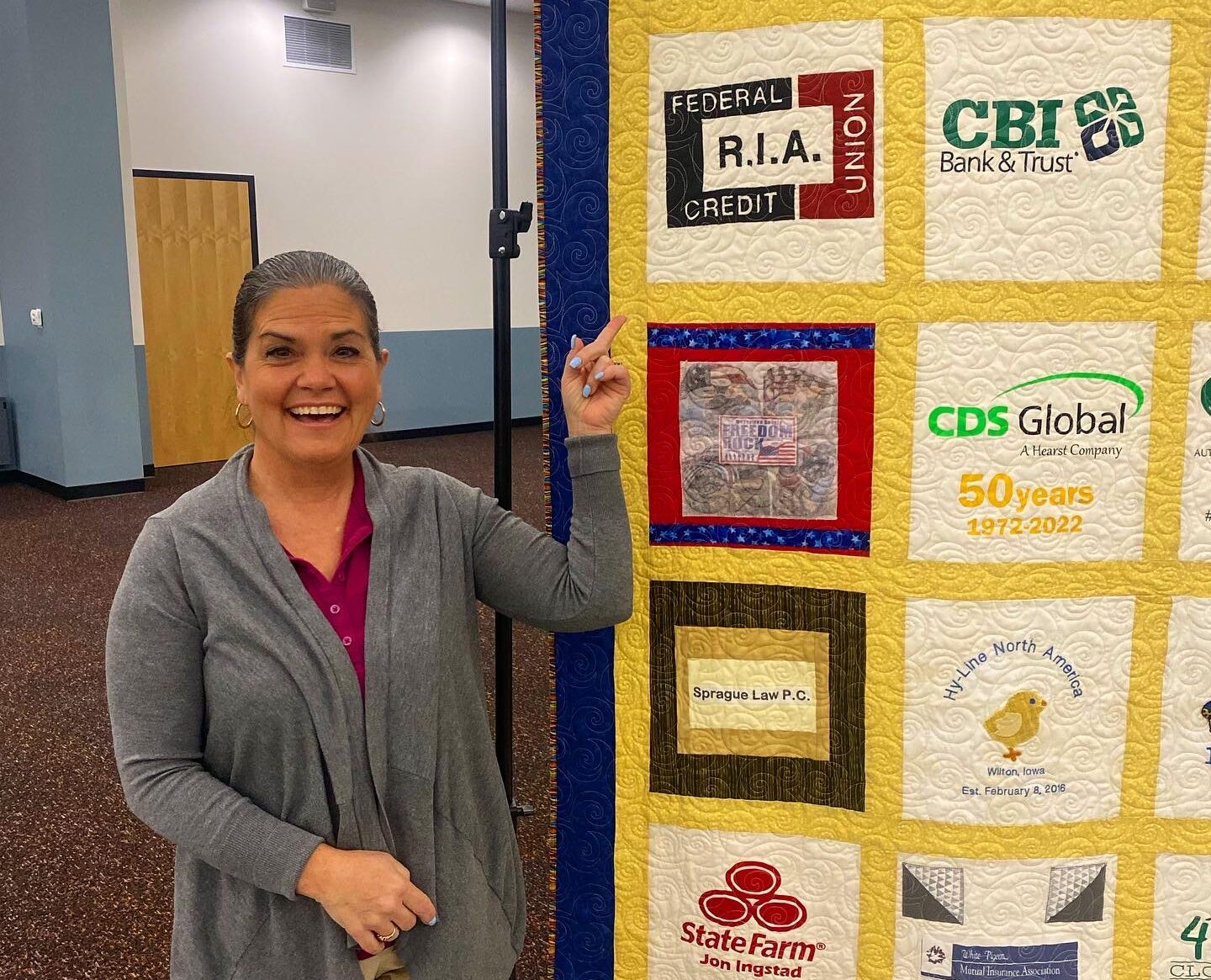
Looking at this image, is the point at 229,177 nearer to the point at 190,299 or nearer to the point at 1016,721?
the point at 190,299

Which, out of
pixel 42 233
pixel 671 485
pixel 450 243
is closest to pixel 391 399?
pixel 450 243

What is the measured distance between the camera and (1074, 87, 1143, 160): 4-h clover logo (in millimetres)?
1330

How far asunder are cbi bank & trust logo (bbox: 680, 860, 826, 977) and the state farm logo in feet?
3.12

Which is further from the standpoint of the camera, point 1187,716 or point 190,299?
point 190,299

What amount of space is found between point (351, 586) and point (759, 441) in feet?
1.98

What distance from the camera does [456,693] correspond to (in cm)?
127

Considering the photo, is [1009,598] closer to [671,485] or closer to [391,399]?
[671,485]

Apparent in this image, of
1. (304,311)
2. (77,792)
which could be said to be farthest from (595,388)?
(77,792)

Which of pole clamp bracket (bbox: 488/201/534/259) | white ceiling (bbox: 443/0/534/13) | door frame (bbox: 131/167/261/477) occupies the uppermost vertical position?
white ceiling (bbox: 443/0/534/13)

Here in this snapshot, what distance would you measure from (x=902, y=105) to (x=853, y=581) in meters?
0.65

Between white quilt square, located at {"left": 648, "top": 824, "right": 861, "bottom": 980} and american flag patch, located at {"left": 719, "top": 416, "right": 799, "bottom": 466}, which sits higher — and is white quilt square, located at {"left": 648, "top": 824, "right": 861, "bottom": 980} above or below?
below

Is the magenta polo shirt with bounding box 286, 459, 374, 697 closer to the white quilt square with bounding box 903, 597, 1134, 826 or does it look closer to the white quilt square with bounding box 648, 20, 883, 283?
the white quilt square with bounding box 648, 20, 883, 283

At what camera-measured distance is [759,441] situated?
57.0 inches

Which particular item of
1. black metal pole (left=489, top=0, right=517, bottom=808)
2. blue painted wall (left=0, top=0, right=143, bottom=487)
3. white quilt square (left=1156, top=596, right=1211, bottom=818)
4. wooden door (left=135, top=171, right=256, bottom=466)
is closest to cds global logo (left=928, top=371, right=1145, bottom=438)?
white quilt square (left=1156, top=596, right=1211, bottom=818)
